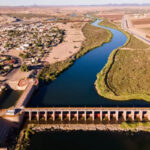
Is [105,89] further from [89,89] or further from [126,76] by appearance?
[126,76]

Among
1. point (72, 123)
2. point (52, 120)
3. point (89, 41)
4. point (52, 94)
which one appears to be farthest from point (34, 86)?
point (89, 41)

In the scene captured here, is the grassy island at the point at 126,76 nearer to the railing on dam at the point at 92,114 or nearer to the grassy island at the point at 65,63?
the railing on dam at the point at 92,114

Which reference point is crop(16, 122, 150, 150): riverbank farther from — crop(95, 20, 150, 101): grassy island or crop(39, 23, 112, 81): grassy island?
crop(39, 23, 112, 81): grassy island

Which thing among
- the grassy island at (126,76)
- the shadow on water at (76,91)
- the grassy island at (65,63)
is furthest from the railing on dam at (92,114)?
the grassy island at (65,63)

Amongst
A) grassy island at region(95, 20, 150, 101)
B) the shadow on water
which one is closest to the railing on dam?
the shadow on water

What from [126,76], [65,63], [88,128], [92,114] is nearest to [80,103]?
[92,114]
